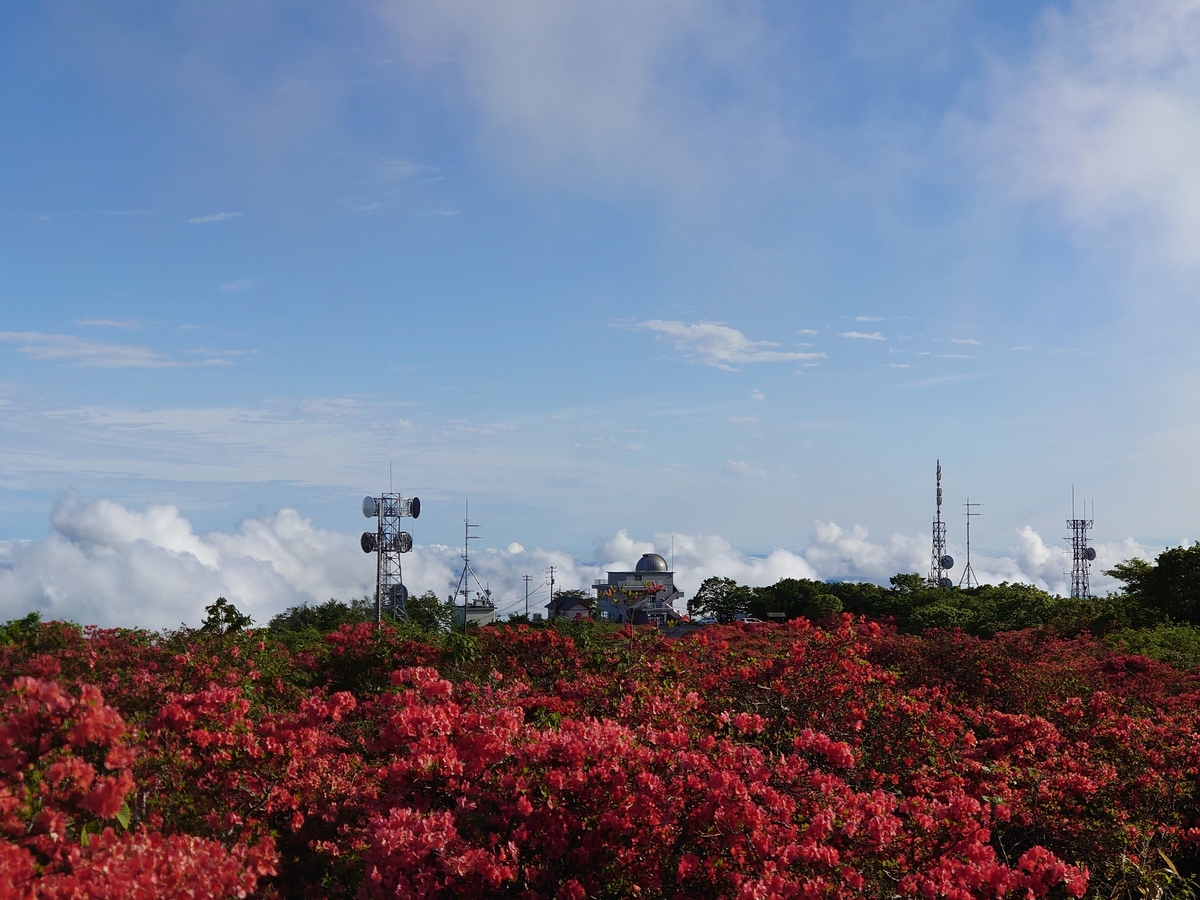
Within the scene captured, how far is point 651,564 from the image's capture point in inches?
2650

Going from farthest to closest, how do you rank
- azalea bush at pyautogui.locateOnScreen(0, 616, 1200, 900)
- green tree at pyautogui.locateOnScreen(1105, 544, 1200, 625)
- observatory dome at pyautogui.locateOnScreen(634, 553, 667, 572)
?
observatory dome at pyautogui.locateOnScreen(634, 553, 667, 572), green tree at pyautogui.locateOnScreen(1105, 544, 1200, 625), azalea bush at pyautogui.locateOnScreen(0, 616, 1200, 900)

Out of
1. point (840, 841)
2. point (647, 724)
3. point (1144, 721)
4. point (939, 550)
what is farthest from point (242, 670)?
point (939, 550)

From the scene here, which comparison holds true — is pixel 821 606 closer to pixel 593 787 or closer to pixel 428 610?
pixel 428 610

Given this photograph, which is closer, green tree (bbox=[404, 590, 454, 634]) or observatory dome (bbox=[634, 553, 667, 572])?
green tree (bbox=[404, 590, 454, 634])

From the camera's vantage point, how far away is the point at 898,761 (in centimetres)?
866

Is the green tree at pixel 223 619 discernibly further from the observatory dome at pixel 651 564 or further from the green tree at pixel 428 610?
the observatory dome at pixel 651 564

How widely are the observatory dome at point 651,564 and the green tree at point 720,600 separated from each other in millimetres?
17513

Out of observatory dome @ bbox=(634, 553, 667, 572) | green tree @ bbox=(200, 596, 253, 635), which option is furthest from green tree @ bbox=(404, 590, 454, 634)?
observatory dome @ bbox=(634, 553, 667, 572)

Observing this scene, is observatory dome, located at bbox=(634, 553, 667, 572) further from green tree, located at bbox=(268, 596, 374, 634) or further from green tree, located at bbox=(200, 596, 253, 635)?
green tree, located at bbox=(200, 596, 253, 635)

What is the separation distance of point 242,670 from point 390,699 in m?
4.94

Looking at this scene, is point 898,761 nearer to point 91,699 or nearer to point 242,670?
point 91,699

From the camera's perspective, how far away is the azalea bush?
471 cm

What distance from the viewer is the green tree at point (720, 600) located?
160ft

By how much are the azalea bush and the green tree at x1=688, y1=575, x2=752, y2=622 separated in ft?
124
